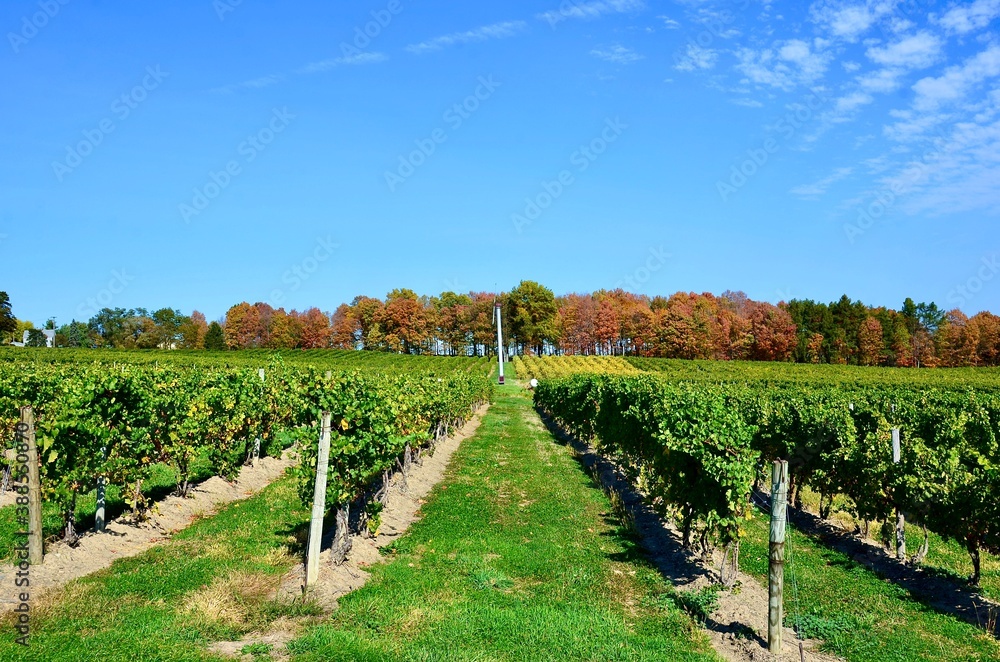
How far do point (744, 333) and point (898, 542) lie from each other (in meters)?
86.6

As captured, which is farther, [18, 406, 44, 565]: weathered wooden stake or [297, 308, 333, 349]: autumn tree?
[297, 308, 333, 349]: autumn tree

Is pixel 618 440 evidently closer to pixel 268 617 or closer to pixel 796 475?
pixel 796 475

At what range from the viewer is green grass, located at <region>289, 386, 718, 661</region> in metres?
6.28

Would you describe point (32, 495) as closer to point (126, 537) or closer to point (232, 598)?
point (126, 537)

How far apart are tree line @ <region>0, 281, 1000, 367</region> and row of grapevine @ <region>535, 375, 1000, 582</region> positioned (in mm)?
79202

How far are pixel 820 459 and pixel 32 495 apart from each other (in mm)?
13468

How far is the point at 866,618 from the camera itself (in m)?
7.48

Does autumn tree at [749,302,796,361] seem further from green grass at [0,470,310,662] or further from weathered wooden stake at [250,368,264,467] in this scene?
green grass at [0,470,310,662]

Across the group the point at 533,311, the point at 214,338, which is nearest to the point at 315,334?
the point at 214,338

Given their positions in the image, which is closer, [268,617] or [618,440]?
[268,617]

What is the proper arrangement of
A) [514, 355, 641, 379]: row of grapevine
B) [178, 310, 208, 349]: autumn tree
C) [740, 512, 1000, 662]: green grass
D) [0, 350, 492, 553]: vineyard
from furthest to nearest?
1. [178, 310, 208, 349]: autumn tree
2. [514, 355, 641, 379]: row of grapevine
3. [0, 350, 492, 553]: vineyard
4. [740, 512, 1000, 662]: green grass

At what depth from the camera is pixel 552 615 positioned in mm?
→ 7121

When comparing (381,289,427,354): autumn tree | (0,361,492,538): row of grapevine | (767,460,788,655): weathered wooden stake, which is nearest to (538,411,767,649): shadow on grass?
(767,460,788,655): weathered wooden stake

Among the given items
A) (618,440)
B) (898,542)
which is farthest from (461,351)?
(898,542)
